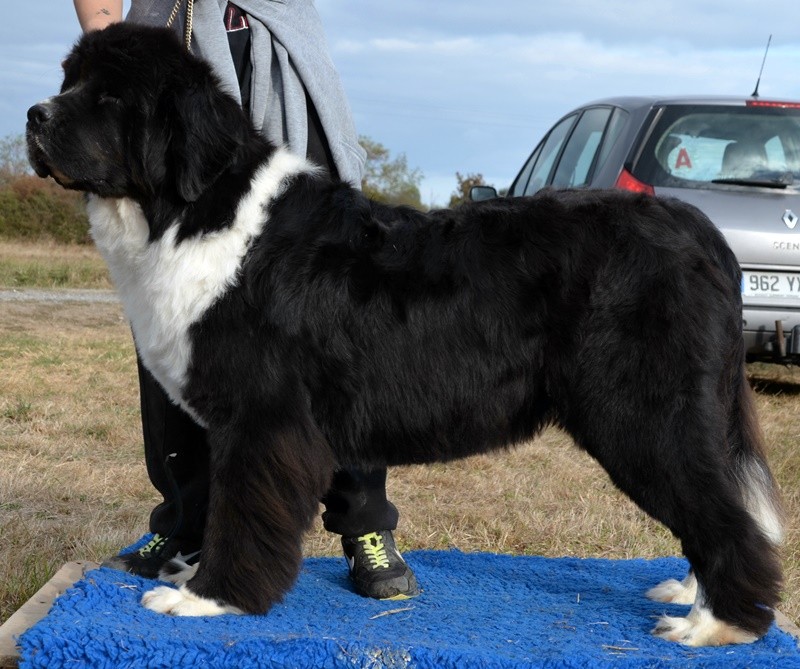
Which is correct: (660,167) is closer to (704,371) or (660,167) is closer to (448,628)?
(704,371)

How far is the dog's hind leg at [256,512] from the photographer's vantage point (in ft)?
8.94

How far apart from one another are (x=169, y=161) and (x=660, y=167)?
407 centimetres

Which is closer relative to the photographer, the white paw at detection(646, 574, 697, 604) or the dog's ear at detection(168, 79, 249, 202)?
the dog's ear at detection(168, 79, 249, 202)

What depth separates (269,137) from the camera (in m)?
3.10

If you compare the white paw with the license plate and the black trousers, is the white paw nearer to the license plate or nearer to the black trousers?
the black trousers

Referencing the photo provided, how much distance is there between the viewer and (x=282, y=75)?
324 centimetres

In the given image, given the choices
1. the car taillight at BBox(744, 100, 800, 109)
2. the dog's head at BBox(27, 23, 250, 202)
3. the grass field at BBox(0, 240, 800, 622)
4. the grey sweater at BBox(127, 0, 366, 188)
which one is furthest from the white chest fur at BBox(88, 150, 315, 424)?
the car taillight at BBox(744, 100, 800, 109)

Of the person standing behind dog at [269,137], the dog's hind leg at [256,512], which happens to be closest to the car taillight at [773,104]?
the person standing behind dog at [269,137]

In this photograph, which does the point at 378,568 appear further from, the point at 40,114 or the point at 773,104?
the point at 773,104

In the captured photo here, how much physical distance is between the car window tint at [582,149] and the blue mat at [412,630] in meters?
3.64

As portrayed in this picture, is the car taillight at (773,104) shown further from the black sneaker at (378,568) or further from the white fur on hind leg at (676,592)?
the black sneaker at (378,568)

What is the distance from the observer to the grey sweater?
10.5 ft

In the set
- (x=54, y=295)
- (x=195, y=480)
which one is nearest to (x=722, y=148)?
(x=195, y=480)

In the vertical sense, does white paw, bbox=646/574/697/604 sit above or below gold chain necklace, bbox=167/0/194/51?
below
